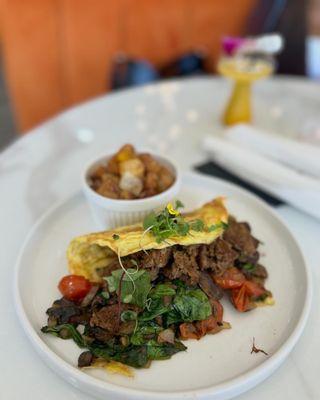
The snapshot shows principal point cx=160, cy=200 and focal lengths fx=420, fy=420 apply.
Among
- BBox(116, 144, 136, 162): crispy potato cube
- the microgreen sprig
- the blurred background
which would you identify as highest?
BBox(116, 144, 136, 162): crispy potato cube

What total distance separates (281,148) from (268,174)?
166mm

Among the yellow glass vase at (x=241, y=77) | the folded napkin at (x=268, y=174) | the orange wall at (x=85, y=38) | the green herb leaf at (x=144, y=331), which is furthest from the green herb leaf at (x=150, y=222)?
the orange wall at (x=85, y=38)

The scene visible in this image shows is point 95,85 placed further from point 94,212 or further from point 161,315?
point 161,315

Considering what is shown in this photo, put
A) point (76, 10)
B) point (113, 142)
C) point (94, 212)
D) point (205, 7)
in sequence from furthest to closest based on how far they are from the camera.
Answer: point (205, 7), point (76, 10), point (113, 142), point (94, 212)

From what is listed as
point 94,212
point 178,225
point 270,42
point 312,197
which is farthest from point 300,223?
point 270,42

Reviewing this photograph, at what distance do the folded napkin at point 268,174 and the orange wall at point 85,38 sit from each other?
2.10 metres

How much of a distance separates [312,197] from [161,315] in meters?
0.66

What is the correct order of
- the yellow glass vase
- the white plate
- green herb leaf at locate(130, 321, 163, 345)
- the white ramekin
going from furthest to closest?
the yellow glass vase, the white ramekin, green herb leaf at locate(130, 321, 163, 345), the white plate

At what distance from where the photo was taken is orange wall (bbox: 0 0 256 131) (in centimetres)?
312

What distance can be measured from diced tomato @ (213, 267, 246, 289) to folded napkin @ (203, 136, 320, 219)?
43cm

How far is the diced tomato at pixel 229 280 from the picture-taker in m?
1.01

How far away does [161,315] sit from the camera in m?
0.94

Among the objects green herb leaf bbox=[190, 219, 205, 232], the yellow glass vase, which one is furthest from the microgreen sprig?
the yellow glass vase

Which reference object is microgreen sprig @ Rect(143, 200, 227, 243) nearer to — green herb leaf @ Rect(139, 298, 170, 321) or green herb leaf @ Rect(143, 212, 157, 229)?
green herb leaf @ Rect(143, 212, 157, 229)
